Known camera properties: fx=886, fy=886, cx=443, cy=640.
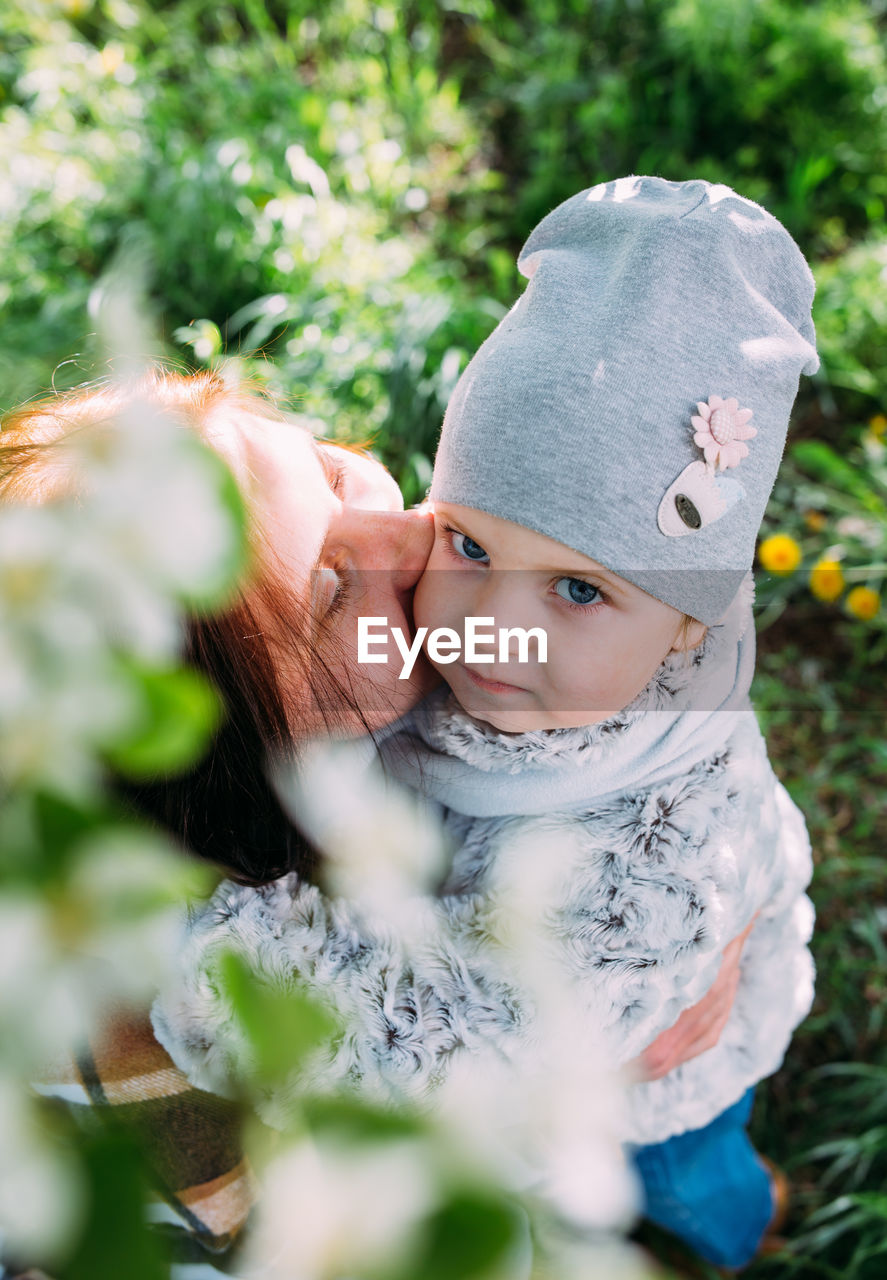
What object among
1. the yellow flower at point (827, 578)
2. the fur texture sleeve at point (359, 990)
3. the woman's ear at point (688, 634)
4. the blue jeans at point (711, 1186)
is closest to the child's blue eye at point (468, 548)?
the woman's ear at point (688, 634)

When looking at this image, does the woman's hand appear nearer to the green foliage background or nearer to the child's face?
the child's face

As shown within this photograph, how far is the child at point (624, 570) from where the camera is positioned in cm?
96

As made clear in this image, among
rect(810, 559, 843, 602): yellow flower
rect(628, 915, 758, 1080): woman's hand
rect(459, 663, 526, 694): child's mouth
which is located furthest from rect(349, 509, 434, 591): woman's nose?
rect(810, 559, 843, 602): yellow flower

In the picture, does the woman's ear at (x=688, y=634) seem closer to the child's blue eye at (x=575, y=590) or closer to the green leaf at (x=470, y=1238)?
the child's blue eye at (x=575, y=590)

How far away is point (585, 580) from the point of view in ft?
3.31

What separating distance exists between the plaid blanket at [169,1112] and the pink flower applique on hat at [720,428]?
2.88 ft

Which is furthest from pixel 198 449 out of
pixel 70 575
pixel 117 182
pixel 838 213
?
pixel 838 213

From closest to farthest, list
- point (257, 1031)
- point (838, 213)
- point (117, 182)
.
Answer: point (257, 1031)
point (117, 182)
point (838, 213)

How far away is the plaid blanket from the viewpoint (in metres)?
0.98

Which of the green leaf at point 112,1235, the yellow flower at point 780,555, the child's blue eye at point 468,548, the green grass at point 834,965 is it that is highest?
the green leaf at point 112,1235

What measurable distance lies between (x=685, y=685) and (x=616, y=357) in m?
0.44

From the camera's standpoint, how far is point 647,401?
37.4 inches

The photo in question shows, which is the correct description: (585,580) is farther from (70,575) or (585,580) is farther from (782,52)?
(782,52)

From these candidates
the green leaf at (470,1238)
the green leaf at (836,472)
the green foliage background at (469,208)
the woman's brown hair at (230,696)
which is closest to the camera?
the green leaf at (470,1238)
